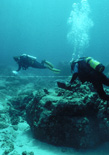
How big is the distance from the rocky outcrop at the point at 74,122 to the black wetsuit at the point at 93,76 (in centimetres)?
76

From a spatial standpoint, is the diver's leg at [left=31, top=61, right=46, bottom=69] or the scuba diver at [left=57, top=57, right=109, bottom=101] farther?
the diver's leg at [left=31, top=61, right=46, bottom=69]

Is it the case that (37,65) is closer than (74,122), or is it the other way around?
(74,122)

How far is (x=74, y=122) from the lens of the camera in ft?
16.1

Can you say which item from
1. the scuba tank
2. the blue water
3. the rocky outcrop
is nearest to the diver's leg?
the rocky outcrop

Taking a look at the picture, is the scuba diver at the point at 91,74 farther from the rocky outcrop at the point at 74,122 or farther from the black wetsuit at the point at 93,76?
the rocky outcrop at the point at 74,122

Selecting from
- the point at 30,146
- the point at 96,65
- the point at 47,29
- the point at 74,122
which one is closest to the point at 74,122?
the point at 74,122

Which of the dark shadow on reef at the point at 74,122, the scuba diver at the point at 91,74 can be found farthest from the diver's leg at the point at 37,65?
the scuba diver at the point at 91,74

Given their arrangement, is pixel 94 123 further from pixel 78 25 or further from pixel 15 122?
pixel 78 25

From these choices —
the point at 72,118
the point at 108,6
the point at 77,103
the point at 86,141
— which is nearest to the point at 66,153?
the point at 86,141

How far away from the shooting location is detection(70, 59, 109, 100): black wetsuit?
466 cm

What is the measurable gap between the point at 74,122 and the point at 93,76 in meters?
1.85

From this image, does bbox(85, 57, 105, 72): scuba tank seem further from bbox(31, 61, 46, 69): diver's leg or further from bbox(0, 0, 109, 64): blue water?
bbox(0, 0, 109, 64): blue water

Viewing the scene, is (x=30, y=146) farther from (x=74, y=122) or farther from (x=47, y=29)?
(x=47, y=29)

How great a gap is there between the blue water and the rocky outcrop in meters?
56.1
